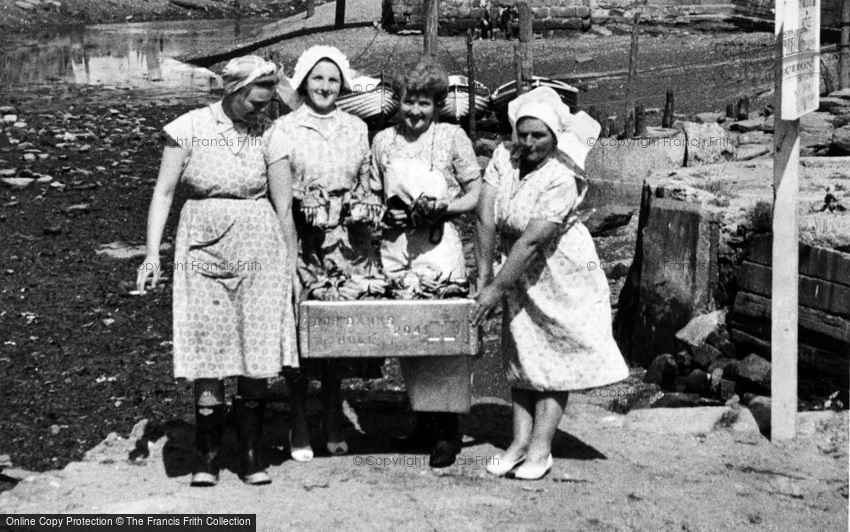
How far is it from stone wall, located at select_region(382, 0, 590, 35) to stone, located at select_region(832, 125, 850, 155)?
17372mm

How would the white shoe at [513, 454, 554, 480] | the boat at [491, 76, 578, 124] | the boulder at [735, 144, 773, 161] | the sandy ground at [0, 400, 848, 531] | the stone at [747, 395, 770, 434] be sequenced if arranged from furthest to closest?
the boat at [491, 76, 578, 124], the boulder at [735, 144, 773, 161], the stone at [747, 395, 770, 434], the white shoe at [513, 454, 554, 480], the sandy ground at [0, 400, 848, 531]

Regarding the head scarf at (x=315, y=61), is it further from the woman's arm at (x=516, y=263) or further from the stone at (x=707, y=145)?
the stone at (x=707, y=145)

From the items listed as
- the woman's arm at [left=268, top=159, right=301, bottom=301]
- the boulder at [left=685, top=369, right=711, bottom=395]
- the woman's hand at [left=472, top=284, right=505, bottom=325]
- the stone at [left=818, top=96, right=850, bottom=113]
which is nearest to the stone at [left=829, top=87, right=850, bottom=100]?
the stone at [left=818, top=96, right=850, bottom=113]

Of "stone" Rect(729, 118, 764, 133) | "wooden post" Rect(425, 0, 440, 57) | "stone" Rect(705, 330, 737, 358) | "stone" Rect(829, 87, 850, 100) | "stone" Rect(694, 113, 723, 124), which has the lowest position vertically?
"stone" Rect(705, 330, 737, 358)

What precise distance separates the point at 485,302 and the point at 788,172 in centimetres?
171

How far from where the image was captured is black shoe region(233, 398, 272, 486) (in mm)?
6004

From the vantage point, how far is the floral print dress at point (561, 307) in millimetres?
6043

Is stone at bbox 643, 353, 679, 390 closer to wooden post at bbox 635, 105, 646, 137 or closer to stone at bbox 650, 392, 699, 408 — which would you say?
stone at bbox 650, 392, 699, 408

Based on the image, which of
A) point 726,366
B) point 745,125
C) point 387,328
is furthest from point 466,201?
point 745,125

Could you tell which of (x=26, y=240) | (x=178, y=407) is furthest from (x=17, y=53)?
(x=178, y=407)

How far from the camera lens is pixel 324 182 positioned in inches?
244

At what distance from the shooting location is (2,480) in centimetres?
660

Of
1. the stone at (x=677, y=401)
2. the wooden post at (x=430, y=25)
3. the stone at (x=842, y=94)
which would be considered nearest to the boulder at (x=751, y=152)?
the stone at (x=842, y=94)

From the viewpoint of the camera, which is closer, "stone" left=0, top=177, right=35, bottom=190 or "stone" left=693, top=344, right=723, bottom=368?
"stone" left=693, top=344, right=723, bottom=368
